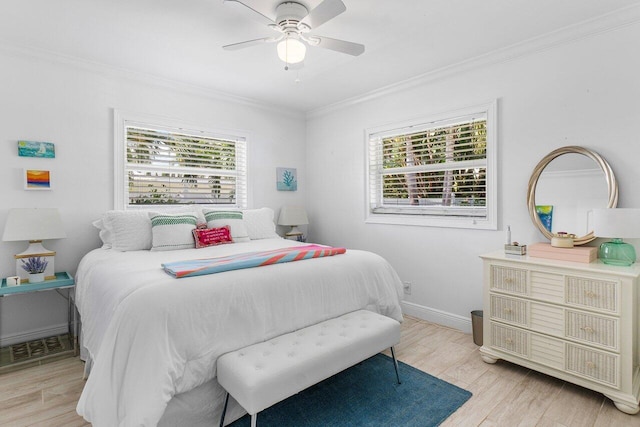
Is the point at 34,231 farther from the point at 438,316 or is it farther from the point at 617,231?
the point at 617,231

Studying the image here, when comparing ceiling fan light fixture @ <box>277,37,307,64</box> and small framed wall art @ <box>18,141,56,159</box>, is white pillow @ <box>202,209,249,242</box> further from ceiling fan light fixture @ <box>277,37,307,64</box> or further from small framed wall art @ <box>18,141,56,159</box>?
ceiling fan light fixture @ <box>277,37,307,64</box>

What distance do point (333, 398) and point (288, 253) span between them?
37.3 inches

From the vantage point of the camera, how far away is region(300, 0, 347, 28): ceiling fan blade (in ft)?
5.99

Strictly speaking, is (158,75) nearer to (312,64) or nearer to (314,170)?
(312,64)

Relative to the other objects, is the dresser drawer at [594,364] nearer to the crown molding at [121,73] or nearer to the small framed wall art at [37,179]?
the crown molding at [121,73]

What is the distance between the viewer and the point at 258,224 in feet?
12.1

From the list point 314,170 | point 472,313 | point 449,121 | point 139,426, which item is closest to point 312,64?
point 449,121

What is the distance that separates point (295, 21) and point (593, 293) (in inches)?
96.2

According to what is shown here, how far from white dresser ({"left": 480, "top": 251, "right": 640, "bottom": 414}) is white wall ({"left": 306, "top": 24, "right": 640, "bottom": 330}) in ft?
1.79

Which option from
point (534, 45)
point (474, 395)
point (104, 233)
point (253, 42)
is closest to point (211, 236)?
point (104, 233)

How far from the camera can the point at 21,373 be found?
2363 millimetres

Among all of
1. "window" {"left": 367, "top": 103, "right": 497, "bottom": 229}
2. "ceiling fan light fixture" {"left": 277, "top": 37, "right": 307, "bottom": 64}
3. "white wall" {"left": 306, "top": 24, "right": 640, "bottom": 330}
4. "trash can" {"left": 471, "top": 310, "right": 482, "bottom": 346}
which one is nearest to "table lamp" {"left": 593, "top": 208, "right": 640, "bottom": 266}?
"white wall" {"left": 306, "top": 24, "right": 640, "bottom": 330}

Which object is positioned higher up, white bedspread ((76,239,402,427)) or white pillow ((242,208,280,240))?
white pillow ((242,208,280,240))

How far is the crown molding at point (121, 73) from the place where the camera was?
9.03ft
